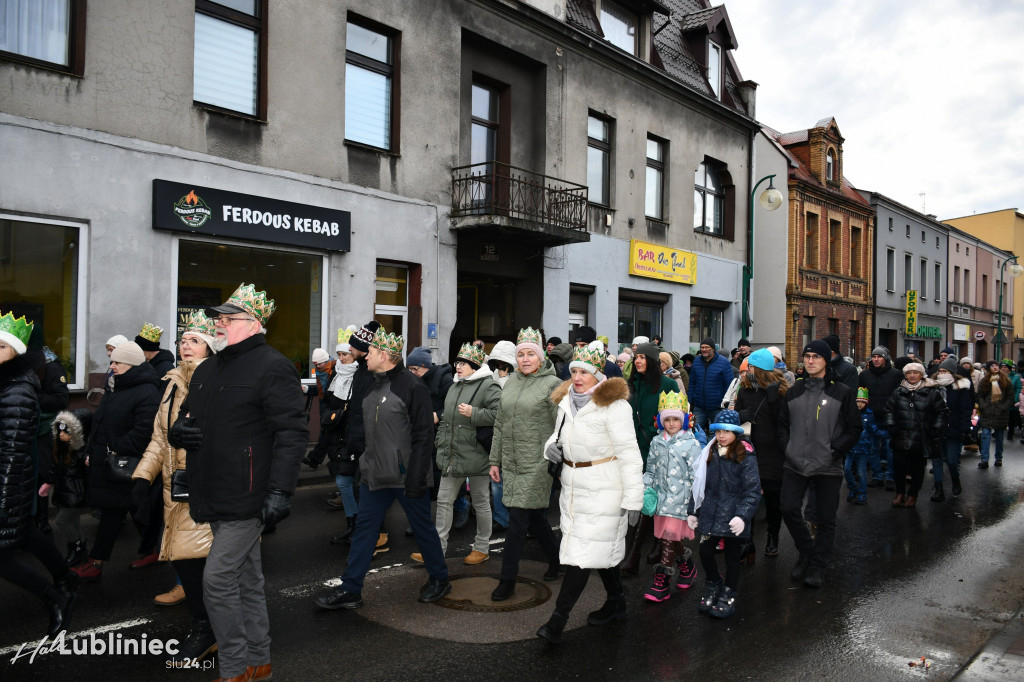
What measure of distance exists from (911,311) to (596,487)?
3364 cm

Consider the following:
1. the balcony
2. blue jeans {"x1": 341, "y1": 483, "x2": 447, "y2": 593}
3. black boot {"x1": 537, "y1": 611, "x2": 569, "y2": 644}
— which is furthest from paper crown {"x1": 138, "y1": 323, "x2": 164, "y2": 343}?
the balcony

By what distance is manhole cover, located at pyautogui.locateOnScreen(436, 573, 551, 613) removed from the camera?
17.5ft

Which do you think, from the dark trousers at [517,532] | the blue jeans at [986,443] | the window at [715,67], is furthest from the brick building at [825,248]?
the dark trousers at [517,532]

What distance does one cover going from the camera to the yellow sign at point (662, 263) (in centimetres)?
1888

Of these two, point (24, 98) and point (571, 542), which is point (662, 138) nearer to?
point (24, 98)

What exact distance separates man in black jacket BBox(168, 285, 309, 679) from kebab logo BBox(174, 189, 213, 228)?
25.1ft

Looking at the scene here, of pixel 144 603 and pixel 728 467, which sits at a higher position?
pixel 728 467

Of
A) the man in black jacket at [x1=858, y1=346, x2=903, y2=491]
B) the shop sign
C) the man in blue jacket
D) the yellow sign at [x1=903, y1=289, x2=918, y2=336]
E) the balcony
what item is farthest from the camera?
the yellow sign at [x1=903, y1=289, x2=918, y2=336]

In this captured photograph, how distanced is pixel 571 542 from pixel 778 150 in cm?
2306

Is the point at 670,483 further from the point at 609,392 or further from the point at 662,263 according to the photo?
the point at 662,263

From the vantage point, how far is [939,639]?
16.3 ft

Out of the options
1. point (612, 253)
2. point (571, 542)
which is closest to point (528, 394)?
point (571, 542)

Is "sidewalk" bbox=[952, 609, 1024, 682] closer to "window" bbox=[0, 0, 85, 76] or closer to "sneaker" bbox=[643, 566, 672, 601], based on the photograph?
"sneaker" bbox=[643, 566, 672, 601]

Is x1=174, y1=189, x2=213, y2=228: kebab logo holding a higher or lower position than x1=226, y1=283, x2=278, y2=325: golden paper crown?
higher
